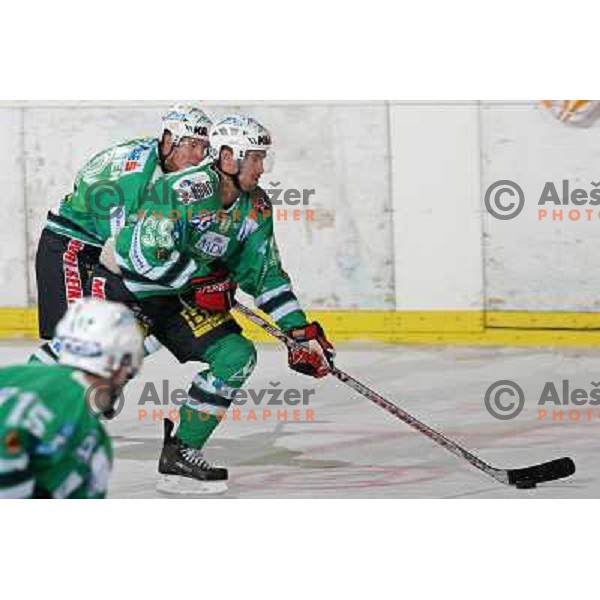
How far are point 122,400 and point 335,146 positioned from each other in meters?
0.88

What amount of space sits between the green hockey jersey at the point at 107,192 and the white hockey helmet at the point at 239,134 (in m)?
0.18

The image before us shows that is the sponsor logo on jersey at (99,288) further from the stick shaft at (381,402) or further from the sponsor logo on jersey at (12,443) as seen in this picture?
the sponsor logo on jersey at (12,443)

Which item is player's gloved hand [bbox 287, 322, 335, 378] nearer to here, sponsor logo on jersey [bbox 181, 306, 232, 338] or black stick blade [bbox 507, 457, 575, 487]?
sponsor logo on jersey [bbox 181, 306, 232, 338]

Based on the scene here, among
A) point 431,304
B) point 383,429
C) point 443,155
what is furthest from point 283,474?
point 443,155

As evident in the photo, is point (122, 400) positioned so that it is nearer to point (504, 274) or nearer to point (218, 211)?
point (218, 211)

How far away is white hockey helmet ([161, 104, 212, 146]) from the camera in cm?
482

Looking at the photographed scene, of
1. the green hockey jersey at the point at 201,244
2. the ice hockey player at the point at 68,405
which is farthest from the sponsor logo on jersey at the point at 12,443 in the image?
the green hockey jersey at the point at 201,244

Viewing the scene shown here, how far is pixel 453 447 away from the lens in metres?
4.93

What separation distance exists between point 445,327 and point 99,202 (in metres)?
0.98

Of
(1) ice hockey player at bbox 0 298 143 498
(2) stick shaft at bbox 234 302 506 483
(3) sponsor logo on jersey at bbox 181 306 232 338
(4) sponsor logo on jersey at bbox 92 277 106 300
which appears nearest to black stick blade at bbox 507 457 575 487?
(2) stick shaft at bbox 234 302 506 483

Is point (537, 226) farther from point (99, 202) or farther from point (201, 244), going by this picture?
point (99, 202)

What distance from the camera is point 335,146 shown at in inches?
191

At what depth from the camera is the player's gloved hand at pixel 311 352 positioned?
488cm

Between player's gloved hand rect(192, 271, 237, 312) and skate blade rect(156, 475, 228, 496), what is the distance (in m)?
0.46
